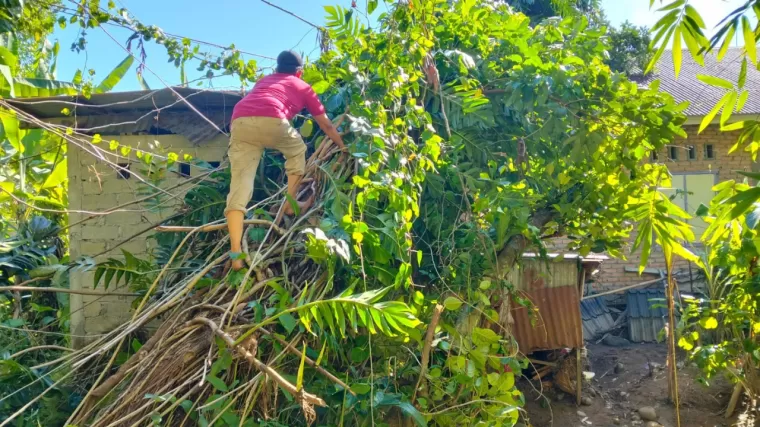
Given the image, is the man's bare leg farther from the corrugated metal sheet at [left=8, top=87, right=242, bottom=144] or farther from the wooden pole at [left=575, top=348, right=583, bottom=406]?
the wooden pole at [left=575, top=348, right=583, bottom=406]

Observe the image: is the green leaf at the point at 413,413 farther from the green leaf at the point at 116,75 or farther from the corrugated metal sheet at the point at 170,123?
the green leaf at the point at 116,75

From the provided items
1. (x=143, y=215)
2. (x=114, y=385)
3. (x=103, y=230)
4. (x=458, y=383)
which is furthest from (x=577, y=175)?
(x=103, y=230)

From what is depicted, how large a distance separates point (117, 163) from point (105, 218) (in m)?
0.68

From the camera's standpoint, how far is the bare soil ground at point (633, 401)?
6.82 meters

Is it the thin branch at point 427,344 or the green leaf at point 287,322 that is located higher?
the green leaf at point 287,322

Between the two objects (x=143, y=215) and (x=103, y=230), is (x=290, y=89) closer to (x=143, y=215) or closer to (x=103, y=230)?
(x=143, y=215)

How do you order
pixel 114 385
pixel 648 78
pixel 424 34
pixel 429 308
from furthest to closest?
pixel 648 78 → pixel 424 34 → pixel 429 308 → pixel 114 385

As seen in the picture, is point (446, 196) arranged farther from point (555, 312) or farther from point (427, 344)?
point (555, 312)

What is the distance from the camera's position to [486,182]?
12.5 feet

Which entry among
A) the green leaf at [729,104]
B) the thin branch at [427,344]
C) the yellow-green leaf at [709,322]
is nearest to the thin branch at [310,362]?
the thin branch at [427,344]

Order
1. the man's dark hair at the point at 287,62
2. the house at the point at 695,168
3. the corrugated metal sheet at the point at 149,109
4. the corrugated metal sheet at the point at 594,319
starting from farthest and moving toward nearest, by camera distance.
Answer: the house at the point at 695,168 < the corrugated metal sheet at the point at 594,319 < the corrugated metal sheet at the point at 149,109 < the man's dark hair at the point at 287,62

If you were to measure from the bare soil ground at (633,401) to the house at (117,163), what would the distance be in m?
4.53

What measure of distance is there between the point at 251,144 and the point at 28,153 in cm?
419

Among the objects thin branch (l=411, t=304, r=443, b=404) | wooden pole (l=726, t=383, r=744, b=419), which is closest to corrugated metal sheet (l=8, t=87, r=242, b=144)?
thin branch (l=411, t=304, r=443, b=404)
